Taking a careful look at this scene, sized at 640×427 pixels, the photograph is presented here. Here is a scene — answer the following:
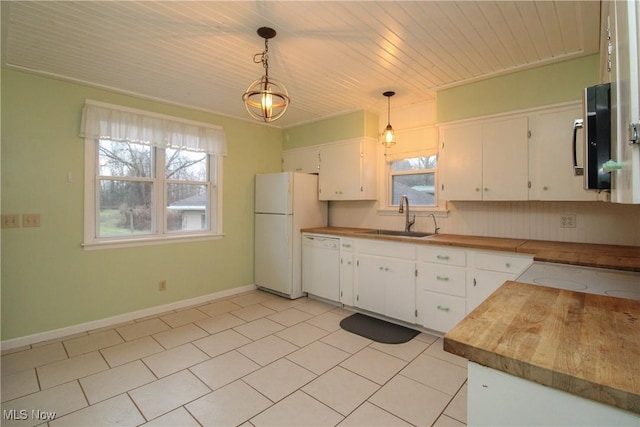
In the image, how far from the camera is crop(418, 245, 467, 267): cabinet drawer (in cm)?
273

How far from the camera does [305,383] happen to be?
219cm

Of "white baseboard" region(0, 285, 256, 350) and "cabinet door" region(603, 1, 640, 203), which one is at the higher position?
"cabinet door" region(603, 1, 640, 203)

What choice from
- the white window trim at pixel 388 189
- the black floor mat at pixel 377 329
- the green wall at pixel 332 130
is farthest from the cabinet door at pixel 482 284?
the green wall at pixel 332 130

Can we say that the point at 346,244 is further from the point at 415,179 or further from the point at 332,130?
the point at 332,130

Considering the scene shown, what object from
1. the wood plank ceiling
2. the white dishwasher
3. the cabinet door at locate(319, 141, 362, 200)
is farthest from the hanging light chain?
the white dishwasher

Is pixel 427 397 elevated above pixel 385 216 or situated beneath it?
situated beneath

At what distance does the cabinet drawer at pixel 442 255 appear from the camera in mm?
2729

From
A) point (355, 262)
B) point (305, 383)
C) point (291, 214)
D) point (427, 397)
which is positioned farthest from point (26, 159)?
point (427, 397)

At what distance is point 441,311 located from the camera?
2857 mm

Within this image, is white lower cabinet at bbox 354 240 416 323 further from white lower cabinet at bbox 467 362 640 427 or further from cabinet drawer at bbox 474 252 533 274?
white lower cabinet at bbox 467 362 640 427

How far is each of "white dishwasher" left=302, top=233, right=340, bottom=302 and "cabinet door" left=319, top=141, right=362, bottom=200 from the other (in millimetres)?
665

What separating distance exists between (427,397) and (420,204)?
87.0 inches

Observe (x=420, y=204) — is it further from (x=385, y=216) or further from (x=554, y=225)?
(x=554, y=225)

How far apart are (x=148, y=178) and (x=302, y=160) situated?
207 centimetres
